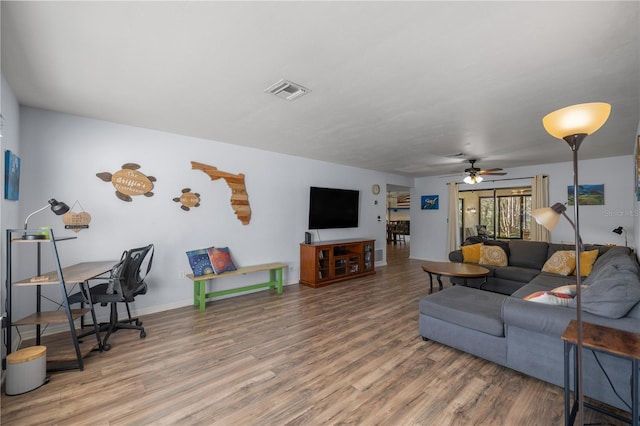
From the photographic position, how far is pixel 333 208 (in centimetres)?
590

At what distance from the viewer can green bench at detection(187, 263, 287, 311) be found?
382cm

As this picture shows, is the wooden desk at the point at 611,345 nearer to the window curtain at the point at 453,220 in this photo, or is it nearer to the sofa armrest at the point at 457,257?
the sofa armrest at the point at 457,257

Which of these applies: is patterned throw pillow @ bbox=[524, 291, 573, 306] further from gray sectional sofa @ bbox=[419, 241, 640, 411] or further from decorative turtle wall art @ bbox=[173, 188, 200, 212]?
decorative turtle wall art @ bbox=[173, 188, 200, 212]

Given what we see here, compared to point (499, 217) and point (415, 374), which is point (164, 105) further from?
point (499, 217)

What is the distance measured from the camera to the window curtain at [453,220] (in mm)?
7344

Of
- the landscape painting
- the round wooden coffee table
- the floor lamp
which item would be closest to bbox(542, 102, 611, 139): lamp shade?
the floor lamp

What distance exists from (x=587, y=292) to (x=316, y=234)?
4.28 m

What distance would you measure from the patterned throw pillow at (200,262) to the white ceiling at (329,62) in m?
1.75

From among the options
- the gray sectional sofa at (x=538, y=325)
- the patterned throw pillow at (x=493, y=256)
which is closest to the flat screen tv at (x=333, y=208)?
the patterned throw pillow at (x=493, y=256)

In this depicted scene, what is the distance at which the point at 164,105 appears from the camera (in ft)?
9.44

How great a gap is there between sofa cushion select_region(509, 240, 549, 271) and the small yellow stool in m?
6.28

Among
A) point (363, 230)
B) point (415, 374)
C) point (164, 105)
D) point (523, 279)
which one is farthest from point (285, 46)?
point (363, 230)

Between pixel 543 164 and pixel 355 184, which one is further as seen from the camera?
pixel 355 184

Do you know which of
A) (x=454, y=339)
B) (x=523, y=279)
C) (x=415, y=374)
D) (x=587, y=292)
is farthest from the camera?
(x=523, y=279)
